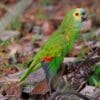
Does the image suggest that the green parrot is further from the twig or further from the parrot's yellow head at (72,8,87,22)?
the twig

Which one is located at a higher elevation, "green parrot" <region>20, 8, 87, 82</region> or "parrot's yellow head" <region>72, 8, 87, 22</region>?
"parrot's yellow head" <region>72, 8, 87, 22</region>

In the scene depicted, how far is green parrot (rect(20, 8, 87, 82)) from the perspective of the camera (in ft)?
12.4

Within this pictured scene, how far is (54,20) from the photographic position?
691cm

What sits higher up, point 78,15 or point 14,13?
point 78,15

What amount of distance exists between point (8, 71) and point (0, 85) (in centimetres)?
37

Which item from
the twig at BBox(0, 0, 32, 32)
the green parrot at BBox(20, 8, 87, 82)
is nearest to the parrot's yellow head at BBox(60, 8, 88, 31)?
the green parrot at BBox(20, 8, 87, 82)

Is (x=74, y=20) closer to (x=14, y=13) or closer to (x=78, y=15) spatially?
(x=78, y=15)

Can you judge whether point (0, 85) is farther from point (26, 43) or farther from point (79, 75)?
point (26, 43)

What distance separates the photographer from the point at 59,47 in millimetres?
3809

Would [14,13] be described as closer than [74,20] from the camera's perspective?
No

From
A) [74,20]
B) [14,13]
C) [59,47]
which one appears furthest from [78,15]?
[14,13]

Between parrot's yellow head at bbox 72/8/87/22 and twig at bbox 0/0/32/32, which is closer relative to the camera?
parrot's yellow head at bbox 72/8/87/22

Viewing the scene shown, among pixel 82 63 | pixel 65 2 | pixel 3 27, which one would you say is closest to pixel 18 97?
pixel 82 63

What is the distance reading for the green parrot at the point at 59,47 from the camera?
3787mm
